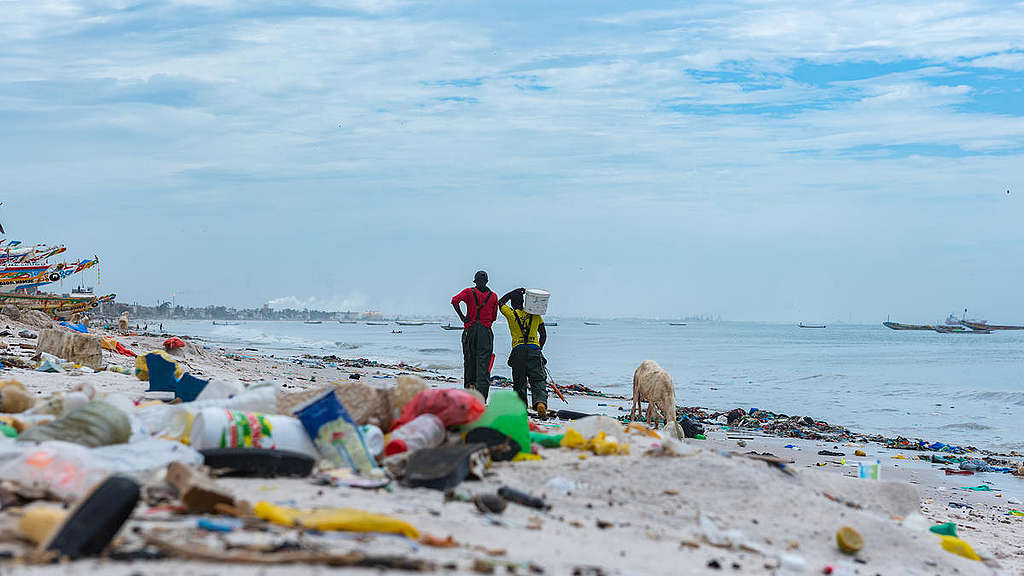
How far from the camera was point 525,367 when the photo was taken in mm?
10852

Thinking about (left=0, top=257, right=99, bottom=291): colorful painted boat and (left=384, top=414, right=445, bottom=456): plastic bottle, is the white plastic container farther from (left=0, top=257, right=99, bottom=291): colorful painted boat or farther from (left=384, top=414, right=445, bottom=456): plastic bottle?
(left=0, top=257, right=99, bottom=291): colorful painted boat

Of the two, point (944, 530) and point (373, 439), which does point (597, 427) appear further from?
point (944, 530)

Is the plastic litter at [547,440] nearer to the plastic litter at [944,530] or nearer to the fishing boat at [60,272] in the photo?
the plastic litter at [944,530]

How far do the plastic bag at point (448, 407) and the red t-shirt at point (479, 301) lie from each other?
13.7ft

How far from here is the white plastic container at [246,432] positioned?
5.14 m

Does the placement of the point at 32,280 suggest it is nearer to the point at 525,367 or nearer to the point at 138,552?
the point at 525,367

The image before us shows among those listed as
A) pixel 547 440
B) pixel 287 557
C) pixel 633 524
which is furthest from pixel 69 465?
pixel 547 440

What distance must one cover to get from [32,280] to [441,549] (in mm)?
36123

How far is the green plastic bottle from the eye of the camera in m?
6.12

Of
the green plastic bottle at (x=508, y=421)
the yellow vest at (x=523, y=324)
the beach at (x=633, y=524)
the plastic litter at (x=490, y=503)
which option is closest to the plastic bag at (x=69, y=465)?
the beach at (x=633, y=524)

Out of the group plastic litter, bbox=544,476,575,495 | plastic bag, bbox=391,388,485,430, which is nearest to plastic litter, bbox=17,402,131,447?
plastic bag, bbox=391,388,485,430

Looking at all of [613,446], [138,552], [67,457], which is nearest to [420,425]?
[613,446]

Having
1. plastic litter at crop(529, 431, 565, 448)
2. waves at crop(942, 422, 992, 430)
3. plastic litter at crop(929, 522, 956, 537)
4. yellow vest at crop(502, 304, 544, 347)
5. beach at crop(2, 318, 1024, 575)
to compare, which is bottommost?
waves at crop(942, 422, 992, 430)

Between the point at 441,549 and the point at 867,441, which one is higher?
the point at 441,549
